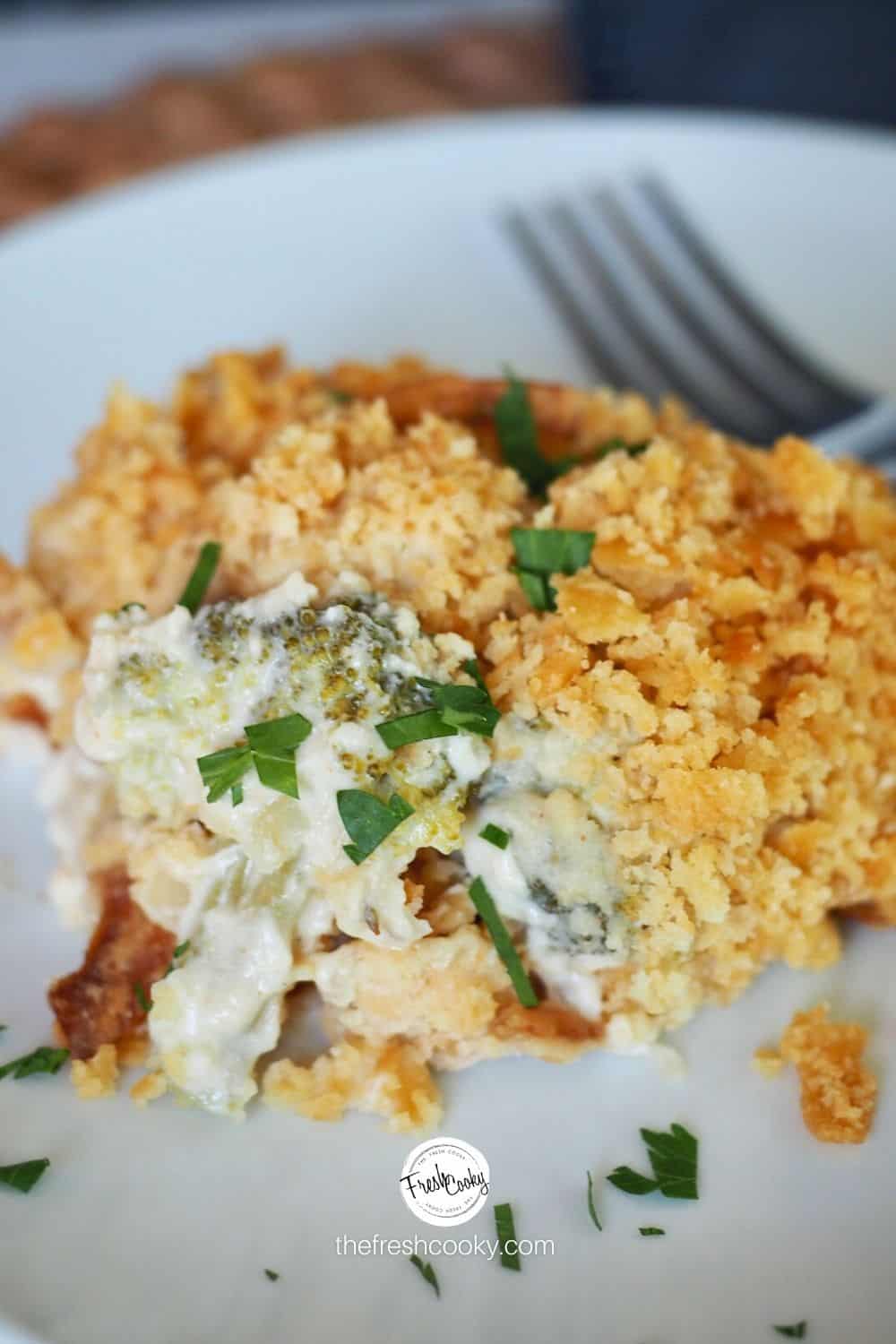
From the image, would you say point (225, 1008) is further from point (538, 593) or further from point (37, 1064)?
point (538, 593)

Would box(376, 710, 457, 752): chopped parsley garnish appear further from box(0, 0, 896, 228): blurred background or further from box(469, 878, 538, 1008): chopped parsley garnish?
box(0, 0, 896, 228): blurred background

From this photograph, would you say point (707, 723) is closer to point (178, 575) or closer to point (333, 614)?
point (333, 614)

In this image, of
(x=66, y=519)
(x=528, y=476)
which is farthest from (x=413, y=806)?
(x=66, y=519)

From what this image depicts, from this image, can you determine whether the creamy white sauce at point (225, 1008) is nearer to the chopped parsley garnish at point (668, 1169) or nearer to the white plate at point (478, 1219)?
the white plate at point (478, 1219)

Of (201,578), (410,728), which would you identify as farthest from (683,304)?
(410,728)

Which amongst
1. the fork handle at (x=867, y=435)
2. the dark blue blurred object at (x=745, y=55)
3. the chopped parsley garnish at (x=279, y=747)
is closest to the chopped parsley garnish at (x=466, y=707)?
the chopped parsley garnish at (x=279, y=747)
